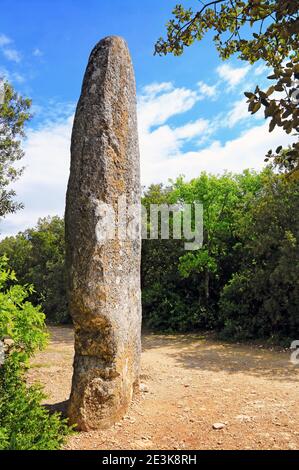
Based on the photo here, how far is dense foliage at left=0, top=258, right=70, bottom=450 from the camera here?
4789mm

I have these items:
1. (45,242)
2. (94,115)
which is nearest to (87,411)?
(94,115)

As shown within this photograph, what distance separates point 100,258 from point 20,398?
197 centimetres

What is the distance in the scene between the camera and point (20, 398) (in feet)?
17.8

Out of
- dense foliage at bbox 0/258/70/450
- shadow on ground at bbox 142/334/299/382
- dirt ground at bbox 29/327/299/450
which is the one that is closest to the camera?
dense foliage at bbox 0/258/70/450

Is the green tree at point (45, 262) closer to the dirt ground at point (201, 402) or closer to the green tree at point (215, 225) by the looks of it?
the green tree at point (215, 225)

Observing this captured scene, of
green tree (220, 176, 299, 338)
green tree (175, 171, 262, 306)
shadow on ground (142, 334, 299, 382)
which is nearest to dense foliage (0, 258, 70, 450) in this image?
shadow on ground (142, 334, 299, 382)

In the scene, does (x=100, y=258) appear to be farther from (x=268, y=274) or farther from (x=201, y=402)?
(x=268, y=274)

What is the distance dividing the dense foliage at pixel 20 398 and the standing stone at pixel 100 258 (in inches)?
18.2

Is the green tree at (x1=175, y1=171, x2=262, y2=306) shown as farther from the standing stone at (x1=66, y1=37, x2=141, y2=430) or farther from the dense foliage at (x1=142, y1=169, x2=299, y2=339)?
the standing stone at (x1=66, y1=37, x2=141, y2=430)

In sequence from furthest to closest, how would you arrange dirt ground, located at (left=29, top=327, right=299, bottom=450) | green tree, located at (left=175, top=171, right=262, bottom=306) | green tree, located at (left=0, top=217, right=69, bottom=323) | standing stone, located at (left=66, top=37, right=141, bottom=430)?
1. green tree, located at (left=0, top=217, right=69, bottom=323)
2. green tree, located at (left=175, top=171, right=262, bottom=306)
3. standing stone, located at (left=66, top=37, right=141, bottom=430)
4. dirt ground, located at (left=29, top=327, right=299, bottom=450)

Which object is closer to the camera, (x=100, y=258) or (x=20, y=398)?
(x=20, y=398)

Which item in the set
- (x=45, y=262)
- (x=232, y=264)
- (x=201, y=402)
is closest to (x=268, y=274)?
(x=232, y=264)

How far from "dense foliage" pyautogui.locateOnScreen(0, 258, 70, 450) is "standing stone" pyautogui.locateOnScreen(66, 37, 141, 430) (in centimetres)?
46
